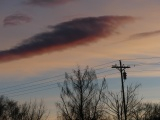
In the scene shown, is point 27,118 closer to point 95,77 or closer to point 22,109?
point 22,109

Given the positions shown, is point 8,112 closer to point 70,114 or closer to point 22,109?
point 22,109

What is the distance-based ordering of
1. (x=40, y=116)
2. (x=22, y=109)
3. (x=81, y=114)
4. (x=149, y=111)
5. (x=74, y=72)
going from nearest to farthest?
(x=81, y=114) → (x=74, y=72) → (x=40, y=116) → (x=22, y=109) → (x=149, y=111)

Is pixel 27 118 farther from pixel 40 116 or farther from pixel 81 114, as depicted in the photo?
pixel 81 114

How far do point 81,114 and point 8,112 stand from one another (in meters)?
51.9

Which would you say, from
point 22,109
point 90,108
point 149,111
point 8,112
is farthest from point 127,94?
point 149,111

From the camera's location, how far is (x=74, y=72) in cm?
6488

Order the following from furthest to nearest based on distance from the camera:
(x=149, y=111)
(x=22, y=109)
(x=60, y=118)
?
(x=149, y=111)
(x=22, y=109)
(x=60, y=118)

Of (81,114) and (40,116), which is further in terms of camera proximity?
(40,116)

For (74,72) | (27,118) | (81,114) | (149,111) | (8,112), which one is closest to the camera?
(81,114)

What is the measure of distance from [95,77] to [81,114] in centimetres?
710

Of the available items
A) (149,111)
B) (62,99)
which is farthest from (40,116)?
(149,111)

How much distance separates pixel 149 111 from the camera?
142500mm

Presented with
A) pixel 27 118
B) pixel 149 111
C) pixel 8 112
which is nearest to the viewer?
pixel 27 118

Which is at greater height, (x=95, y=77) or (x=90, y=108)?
(x=95, y=77)
